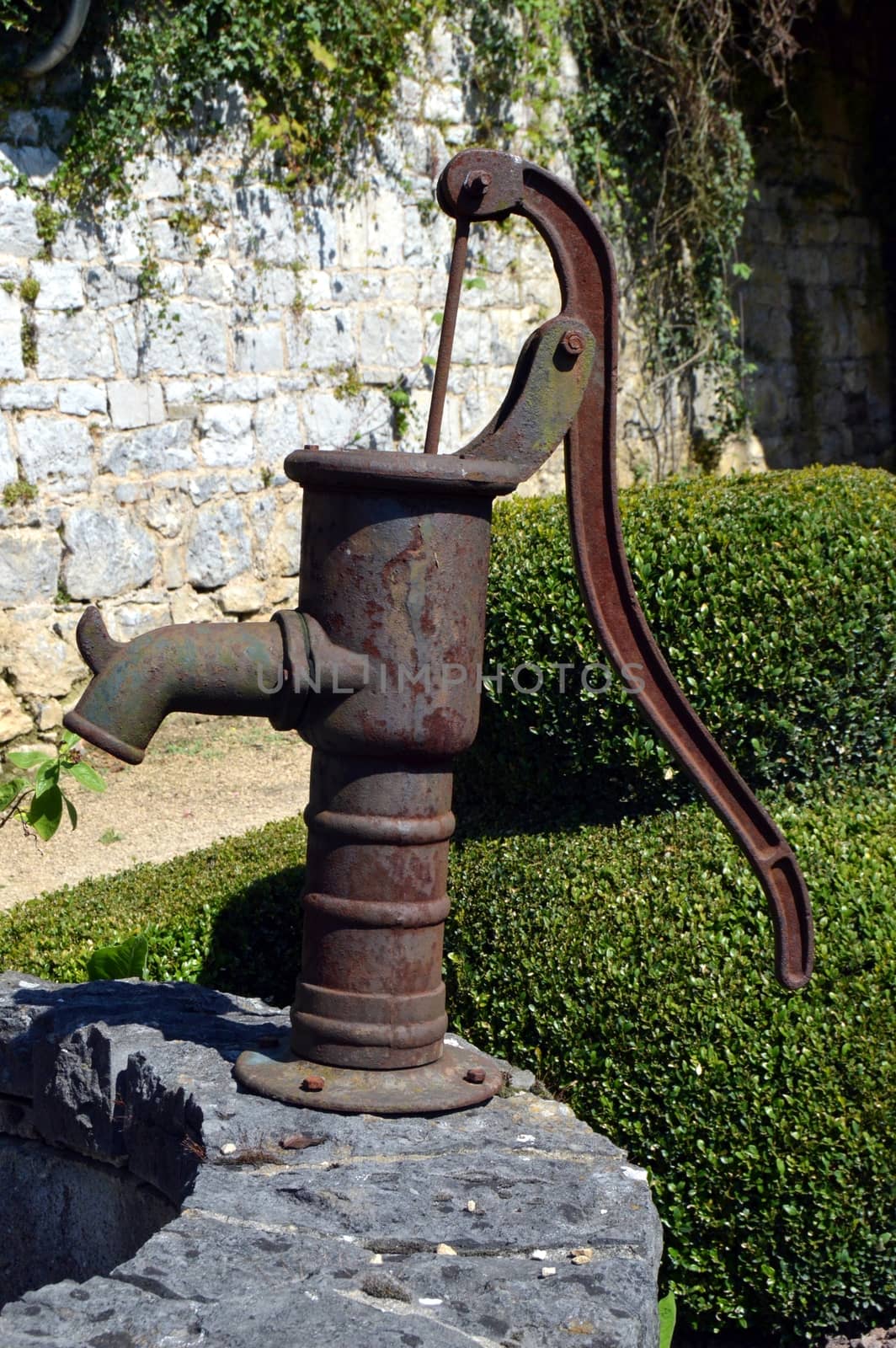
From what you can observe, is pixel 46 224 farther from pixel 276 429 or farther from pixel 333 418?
pixel 333 418

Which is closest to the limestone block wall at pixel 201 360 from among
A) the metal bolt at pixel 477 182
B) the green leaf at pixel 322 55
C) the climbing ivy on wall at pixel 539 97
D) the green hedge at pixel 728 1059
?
the climbing ivy on wall at pixel 539 97

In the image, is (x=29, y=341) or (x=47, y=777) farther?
(x=29, y=341)

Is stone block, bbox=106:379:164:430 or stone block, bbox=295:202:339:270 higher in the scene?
stone block, bbox=295:202:339:270

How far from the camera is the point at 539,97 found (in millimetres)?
7473

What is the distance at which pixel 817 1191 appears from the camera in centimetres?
261

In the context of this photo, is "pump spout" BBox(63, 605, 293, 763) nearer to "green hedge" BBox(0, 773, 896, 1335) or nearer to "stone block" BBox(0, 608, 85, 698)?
"green hedge" BBox(0, 773, 896, 1335)

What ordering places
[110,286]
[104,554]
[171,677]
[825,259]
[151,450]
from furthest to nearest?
[825,259] → [151,450] → [104,554] → [110,286] → [171,677]

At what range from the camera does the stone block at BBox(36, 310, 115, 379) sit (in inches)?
222

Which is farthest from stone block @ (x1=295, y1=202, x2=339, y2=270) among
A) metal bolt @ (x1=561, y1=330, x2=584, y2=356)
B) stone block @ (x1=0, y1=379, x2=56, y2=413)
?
metal bolt @ (x1=561, y1=330, x2=584, y2=356)

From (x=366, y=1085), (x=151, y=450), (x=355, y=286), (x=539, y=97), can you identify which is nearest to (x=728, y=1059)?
(x=366, y=1085)

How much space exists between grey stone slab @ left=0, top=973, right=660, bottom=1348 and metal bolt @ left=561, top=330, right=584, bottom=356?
1.14m

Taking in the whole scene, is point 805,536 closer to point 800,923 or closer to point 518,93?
point 800,923

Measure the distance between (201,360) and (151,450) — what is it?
19.8 inches

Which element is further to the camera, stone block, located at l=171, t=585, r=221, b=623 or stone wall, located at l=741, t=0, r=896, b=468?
stone wall, located at l=741, t=0, r=896, b=468
